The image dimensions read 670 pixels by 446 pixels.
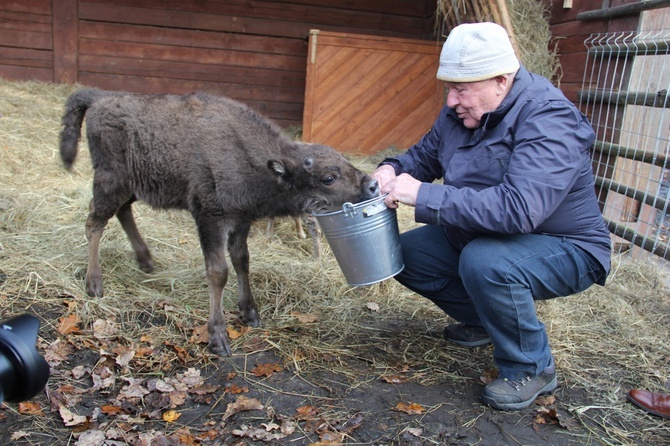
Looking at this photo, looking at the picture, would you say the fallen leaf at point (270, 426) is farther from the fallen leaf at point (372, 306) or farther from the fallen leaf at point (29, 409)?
the fallen leaf at point (372, 306)

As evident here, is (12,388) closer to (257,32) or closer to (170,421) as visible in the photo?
(170,421)

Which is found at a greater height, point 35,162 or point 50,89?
point 50,89

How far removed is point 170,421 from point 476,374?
79.6 inches

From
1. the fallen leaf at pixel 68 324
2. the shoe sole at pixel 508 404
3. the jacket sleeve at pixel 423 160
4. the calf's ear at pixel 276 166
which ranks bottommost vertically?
the fallen leaf at pixel 68 324

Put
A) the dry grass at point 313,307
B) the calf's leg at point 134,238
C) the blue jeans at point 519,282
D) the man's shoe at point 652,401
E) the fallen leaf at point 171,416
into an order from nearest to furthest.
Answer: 1. the fallen leaf at point 171,416
2. the blue jeans at point 519,282
3. the man's shoe at point 652,401
4. the dry grass at point 313,307
5. the calf's leg at point 134,238

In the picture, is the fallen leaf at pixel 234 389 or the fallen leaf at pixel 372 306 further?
the fallen leaf at pixel 372 306

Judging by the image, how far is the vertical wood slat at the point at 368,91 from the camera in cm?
977

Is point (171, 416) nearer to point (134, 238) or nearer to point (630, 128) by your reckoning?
point (134, 238)

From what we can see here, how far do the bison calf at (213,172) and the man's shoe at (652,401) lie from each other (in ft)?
7.00

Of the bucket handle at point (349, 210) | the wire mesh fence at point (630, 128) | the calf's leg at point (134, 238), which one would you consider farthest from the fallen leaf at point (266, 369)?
the wire mesh fence at point (630, 128)

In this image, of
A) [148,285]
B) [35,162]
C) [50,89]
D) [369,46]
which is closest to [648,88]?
[369,46]

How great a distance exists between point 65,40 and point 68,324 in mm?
7971

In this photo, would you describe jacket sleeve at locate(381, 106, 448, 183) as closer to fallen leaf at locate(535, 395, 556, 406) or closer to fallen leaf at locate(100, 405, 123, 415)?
fallen leaf at locate(535, 395, 556, 406)

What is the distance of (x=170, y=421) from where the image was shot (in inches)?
133
